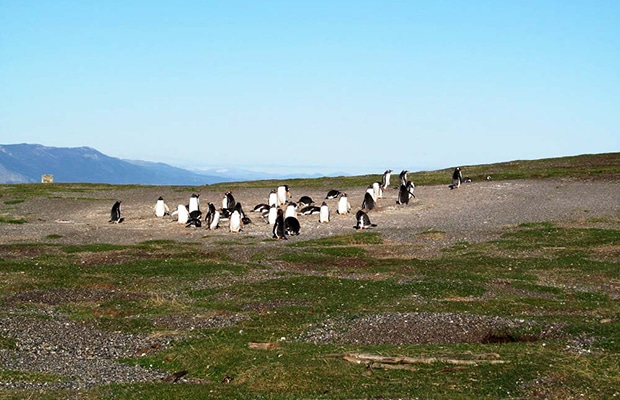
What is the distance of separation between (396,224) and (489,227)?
5.22 meters

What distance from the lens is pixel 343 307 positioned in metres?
21.0

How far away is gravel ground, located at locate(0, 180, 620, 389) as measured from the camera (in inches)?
672

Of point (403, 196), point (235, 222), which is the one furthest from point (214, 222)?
point (403, 196)

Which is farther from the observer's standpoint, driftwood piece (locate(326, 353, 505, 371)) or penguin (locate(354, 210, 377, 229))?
penguin (locate(354, 210, 377, 229))

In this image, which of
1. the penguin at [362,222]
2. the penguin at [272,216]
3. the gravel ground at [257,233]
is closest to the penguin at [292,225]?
the gravel ground at [257,233]

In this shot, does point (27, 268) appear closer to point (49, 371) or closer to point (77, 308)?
point (77, 308)

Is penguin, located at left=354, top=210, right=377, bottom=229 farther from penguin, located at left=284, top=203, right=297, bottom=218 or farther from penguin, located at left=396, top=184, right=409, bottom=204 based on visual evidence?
penguin, located at left=396, top=184, right=409, bottom=204

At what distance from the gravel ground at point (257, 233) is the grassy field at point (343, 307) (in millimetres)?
476

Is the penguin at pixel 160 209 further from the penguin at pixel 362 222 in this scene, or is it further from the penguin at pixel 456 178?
the penguin at pixel 456 178

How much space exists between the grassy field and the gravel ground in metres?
0.48

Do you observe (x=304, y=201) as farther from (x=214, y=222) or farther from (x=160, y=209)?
(x=214, y=222)

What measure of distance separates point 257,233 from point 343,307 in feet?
62.9

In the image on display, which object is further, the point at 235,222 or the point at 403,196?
the point at 403,196

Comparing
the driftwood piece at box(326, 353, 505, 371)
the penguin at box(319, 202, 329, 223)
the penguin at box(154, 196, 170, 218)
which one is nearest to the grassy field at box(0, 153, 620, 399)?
the driftwood piece at box(326, 353, 505, 371)
